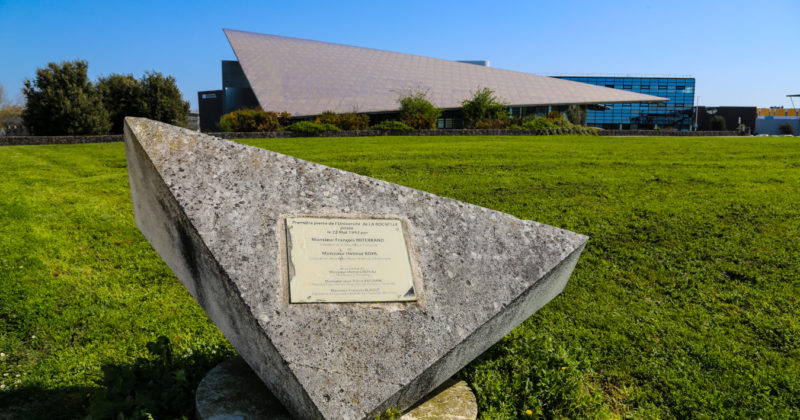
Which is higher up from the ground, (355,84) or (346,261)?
(355,84)

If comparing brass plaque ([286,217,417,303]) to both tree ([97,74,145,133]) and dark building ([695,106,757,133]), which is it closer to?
tree ([97,74,145,133])

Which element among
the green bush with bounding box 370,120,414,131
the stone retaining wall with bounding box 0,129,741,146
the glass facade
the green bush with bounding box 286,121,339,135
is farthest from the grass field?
the glass facade

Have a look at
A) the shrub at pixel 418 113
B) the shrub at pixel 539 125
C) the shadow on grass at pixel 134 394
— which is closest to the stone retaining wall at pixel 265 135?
the shrub at pixel 539 125

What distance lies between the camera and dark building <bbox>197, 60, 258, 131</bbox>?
3534 cm

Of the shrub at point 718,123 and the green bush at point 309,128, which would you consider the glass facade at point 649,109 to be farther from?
the green bush at point 309,128

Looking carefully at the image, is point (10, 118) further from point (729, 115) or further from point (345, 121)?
point (729, 115)

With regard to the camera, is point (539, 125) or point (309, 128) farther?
point (539, 125)

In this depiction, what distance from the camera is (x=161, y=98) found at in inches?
1151

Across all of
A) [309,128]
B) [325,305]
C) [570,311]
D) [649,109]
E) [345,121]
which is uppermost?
[649,109]

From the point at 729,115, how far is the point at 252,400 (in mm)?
67021

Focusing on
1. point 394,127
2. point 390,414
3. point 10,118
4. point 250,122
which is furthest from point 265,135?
point 10,118

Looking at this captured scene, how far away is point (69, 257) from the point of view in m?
5.05

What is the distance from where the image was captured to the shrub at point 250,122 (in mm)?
21953

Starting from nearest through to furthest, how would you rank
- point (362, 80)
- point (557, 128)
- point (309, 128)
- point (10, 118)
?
point (309, 128) → point (557, 128) → point (362, 80) → point (10, 118)
